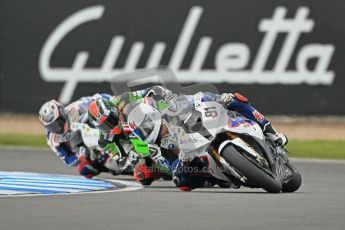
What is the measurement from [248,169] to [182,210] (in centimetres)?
176

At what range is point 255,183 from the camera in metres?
12.5

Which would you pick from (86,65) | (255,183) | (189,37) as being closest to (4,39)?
(86,65)

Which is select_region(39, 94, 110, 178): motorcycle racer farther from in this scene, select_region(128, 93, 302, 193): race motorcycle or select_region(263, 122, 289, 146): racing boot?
select_region(263, 122, 289, 146): racing boot

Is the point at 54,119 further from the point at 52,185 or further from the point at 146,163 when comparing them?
the point at 146,163

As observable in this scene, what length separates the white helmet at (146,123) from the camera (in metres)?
13.6

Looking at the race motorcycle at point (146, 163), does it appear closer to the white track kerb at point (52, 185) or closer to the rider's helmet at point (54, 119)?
the white track kerb at point (52, 185)

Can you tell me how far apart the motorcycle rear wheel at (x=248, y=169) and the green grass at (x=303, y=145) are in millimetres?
7300

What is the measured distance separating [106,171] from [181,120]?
101 inches

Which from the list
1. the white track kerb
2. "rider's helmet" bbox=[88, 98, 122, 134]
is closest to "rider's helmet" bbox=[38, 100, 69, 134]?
the white track kerb

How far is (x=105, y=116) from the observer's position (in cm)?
1432

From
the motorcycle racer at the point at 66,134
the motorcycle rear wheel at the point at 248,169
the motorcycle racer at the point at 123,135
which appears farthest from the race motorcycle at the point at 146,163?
the motorcycle rear wheel at the point at 248,169

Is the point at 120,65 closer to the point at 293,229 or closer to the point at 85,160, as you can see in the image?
the point at 85,160

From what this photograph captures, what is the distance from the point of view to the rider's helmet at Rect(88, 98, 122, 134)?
14305 millimetres

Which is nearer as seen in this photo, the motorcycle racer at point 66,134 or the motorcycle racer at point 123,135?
the motorcycle racer at point 123,135
